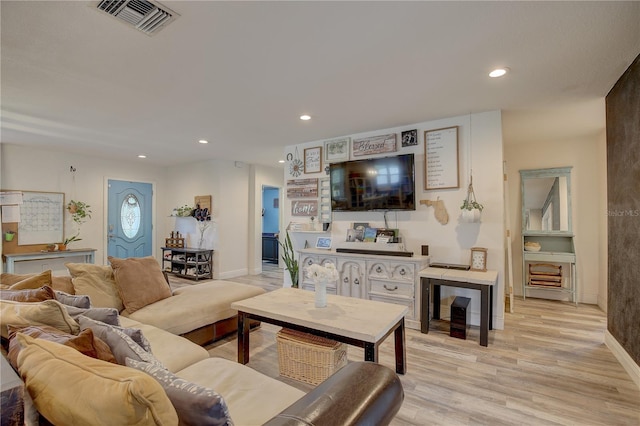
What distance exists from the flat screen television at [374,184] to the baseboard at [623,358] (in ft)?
7.08

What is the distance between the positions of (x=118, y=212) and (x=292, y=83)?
5365 mm

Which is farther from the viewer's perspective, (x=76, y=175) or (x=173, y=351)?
(x=76, y=175)

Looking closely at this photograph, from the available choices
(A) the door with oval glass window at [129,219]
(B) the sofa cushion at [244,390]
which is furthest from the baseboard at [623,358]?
A: (A) the door with oval glass window at [129,219]

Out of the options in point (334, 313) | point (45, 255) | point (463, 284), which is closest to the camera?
point (334, 313)

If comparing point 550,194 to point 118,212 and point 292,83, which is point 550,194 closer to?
point 292,83

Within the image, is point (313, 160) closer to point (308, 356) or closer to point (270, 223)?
point (308, 356)

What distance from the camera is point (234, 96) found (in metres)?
2.98

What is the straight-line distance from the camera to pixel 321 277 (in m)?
2.31

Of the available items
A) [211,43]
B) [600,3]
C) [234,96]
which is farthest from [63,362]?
[600,3]

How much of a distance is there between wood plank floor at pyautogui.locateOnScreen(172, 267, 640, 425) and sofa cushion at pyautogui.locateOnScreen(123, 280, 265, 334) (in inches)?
13.1

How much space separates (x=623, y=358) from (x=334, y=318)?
2.47m

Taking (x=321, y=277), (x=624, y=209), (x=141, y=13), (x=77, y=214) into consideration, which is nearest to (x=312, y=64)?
(x=141, y=13)

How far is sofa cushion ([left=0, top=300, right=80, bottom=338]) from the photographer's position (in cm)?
118

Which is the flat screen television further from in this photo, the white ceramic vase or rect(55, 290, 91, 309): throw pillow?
rect(55, 290, 91, 309): throw pillow
